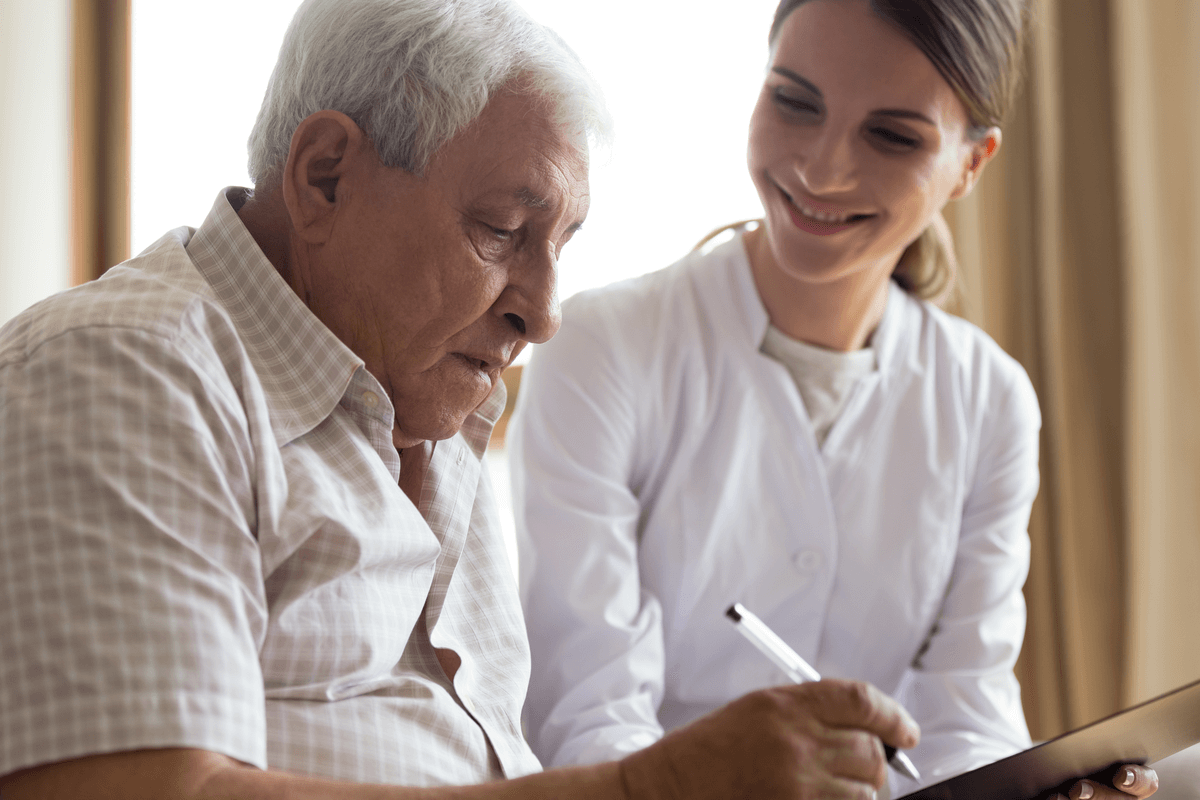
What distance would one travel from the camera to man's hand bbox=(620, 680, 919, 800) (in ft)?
2.23

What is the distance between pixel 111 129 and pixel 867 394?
1669mm

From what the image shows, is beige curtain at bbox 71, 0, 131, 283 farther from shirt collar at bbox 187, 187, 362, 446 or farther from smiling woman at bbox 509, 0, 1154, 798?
shirt collar at bbox 187, 187, 362, 446

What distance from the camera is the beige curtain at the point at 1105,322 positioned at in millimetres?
2012

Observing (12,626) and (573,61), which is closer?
(12,626)

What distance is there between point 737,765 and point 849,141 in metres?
0.95

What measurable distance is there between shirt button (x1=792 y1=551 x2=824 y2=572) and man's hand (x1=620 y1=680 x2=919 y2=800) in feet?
2.41

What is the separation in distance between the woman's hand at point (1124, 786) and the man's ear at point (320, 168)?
90cm

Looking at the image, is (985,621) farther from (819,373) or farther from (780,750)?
(780,750)

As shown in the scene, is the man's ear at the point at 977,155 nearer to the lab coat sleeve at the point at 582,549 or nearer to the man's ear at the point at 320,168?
the lab coat sleeve at the point at 582,549

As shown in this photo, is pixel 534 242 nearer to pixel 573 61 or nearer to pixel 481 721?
pixel 573 61

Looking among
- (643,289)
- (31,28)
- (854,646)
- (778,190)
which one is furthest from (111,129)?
(854,646)

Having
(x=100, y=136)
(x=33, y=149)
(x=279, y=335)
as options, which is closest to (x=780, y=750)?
(x=279, y=335)

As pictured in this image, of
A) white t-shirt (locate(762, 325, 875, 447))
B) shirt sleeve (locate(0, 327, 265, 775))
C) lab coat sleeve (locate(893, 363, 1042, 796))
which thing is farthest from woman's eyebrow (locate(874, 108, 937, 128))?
shirt sleeve (locate(0, 327, 265, 775))

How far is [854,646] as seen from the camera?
1.50 meters
